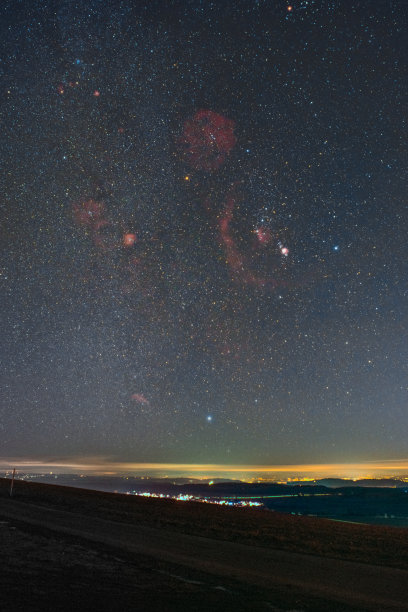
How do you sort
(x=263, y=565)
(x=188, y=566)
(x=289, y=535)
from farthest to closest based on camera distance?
1. (x=289, y=535)
2. (x=263, y=565)
3. (x=188, y=566)

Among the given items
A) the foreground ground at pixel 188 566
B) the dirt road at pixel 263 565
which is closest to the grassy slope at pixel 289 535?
the foreground ground at pixel 188 566

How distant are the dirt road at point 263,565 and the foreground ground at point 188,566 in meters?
0.03

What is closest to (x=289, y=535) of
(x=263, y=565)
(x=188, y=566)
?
(x=263, y=565)

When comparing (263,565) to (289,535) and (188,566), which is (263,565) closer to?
(188,566)

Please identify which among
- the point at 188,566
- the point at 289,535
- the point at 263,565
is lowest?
the point at 289,535

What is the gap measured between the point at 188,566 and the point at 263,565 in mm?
2023

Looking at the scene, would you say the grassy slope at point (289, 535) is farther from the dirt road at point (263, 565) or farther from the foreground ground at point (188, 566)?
the dirt road at point (263, 565)

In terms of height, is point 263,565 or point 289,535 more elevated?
point 263,565

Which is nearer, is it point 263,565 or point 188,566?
point 188,566

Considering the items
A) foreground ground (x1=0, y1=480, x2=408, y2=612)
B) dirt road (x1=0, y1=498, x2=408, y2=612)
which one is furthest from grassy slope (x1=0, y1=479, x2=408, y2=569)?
dirt road (x1=0, y1=498, x2=408, y2=612)

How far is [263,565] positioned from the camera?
11820 mm

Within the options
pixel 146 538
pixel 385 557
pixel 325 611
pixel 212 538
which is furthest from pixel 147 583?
pixel 385 557

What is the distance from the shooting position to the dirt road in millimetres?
9383

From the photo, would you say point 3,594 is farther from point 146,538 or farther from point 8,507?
point 8,507
